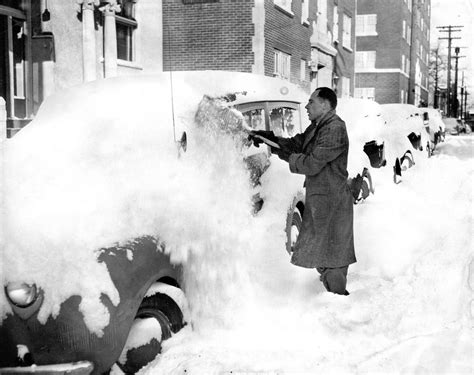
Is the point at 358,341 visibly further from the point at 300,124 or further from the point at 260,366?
the point at 300,124

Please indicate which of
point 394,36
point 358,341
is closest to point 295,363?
point 358,341

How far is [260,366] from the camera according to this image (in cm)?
352

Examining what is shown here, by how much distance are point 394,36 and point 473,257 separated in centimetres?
4577

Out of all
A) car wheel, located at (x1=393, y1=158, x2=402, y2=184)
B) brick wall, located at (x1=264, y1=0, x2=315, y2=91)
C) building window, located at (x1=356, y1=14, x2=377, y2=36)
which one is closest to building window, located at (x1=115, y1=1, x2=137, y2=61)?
brick wall, located at (x1=264, y1=0, x2=315, y2=91)

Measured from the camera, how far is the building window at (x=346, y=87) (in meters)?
30.9

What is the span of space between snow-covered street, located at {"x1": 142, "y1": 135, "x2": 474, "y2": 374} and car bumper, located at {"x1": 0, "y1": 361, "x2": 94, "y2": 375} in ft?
1.63

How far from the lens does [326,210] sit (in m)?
4.77

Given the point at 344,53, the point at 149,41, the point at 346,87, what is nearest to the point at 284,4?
the point at 149,41

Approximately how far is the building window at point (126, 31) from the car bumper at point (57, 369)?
1280 cm

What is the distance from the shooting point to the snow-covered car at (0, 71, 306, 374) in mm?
3104

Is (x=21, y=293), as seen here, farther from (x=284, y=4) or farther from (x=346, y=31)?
(x=346, y=31)

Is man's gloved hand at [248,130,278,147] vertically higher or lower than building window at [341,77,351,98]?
lower

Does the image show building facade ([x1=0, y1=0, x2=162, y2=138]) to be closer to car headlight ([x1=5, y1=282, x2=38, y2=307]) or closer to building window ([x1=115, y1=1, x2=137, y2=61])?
building window ([x1=115, y1=1, x2=137, y2=61])

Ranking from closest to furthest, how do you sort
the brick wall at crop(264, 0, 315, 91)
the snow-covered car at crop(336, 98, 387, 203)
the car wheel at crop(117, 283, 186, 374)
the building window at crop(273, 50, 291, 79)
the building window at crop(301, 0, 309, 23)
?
the car wheel at crop(117, 283, 186, 374) → the snow-covered car at crop(336, 98, 387, 203) → the brick wall at crop(264, 0, 315, 91) → the building window at crop(273, 50, 291, 79) → the building window at crop(301, 0, 309, 23)
